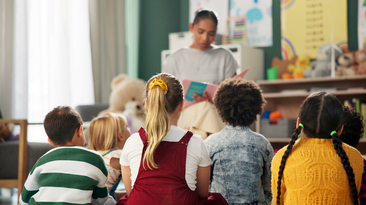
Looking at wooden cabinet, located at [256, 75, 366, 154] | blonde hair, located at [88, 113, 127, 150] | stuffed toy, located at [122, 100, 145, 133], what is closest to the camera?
blonde hair, located at [88, 113, 127, 150]

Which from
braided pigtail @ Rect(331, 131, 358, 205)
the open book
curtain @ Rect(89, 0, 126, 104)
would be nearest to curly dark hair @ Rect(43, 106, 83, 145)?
the open book

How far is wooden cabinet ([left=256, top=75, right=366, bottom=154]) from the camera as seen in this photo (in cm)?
347

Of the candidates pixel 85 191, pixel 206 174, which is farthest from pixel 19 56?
pixel 206 174

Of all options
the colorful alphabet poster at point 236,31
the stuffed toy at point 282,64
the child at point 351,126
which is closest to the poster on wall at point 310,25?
the stuffed toy at point 282,64

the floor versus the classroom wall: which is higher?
the classroom wall

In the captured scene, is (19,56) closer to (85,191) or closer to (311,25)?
(85,191)

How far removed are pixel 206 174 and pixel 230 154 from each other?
8.5 inches

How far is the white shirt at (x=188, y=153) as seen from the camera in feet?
4.10

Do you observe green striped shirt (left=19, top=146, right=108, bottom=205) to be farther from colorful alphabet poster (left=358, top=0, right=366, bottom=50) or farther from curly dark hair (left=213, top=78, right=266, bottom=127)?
colorful alphabet poster (left=358, top=0, right=366, bottom=50)

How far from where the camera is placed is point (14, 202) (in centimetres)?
280

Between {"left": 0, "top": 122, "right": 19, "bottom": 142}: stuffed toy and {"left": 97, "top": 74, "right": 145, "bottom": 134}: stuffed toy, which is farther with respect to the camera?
{"left": 97, "top": 74, "right": 145, "bottom": 134}: stuffed toy

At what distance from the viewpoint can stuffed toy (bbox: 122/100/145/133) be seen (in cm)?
334

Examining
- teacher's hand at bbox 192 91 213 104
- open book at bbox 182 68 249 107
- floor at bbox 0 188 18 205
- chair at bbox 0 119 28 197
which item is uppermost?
open book at bbox 182 68 249 107

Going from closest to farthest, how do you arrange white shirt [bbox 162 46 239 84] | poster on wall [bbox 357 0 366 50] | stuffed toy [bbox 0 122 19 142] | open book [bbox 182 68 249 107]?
open book [bbox 182 68 249 107] < white shirt [bbox 162 46 239 84] < stuffed toy [bbox 0 122 19 142] < poster on wall [bbox 357 0 366 50]
